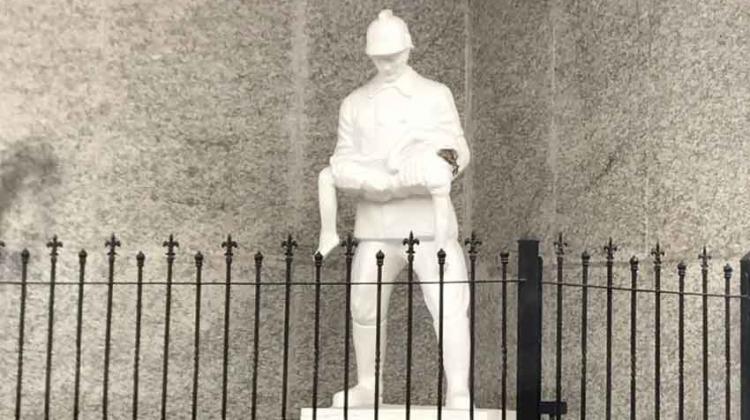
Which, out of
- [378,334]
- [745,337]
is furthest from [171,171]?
[745,337]

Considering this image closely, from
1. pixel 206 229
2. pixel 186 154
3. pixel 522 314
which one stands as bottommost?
pixel 522 314

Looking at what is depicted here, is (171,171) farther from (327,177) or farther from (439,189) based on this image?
(439,189)

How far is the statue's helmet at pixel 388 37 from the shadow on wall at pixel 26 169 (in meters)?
1.84

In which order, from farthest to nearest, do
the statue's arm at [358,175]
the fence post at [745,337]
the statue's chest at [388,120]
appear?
the statue's chest at [388,120], the statue's arm at [358,175], the fence post at [745,337]

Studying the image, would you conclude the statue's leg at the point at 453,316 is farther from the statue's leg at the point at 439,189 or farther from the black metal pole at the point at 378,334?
the black metal pole at the point at 378,334

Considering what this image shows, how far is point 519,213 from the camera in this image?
249 inches

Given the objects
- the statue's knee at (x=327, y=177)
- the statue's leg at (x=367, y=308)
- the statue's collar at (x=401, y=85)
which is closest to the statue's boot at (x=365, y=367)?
the statue's leg at (x=367, y=308)

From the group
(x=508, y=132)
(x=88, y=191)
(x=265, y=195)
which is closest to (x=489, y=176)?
(x=508, y=132)

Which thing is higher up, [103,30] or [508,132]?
[103,30]

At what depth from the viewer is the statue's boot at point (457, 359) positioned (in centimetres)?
496

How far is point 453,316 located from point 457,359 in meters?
0.18

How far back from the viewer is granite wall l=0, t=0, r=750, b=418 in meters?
5.63

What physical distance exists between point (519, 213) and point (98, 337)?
220 cm

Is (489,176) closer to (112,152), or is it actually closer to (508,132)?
(508,132)
